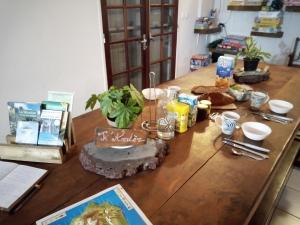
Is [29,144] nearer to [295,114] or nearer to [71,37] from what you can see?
[295,114]

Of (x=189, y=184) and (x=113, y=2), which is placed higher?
(x=113, y=2)

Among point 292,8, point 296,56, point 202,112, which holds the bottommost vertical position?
point 296,56

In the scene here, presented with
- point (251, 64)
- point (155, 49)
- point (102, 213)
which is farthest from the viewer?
point (155, 49)

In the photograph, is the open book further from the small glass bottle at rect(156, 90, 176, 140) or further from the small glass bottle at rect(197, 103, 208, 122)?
the small glass bottle at rect(197, 103, 208, 122)

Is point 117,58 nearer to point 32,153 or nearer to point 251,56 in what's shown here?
point 251,56

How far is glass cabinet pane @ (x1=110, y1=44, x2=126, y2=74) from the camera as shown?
2.71 meters

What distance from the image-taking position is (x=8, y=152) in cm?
88

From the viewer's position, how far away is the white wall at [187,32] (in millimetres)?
3490

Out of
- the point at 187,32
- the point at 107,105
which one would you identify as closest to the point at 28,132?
the point at 107,105

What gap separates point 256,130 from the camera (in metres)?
1.07

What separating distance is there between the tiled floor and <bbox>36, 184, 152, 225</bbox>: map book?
1.31 metres

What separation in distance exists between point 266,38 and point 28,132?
3917mm

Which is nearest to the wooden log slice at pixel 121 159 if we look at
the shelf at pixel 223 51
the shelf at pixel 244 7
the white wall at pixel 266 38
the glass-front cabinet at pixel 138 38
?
the glass-front cabinet at pixel 138 38

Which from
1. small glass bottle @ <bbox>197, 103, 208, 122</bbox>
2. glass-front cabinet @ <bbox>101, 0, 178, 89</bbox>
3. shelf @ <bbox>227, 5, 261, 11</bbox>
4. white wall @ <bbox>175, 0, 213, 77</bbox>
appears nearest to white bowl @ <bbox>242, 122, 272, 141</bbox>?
small glass bottle @ <bbox>197, 103, 208, 122</bbox>
